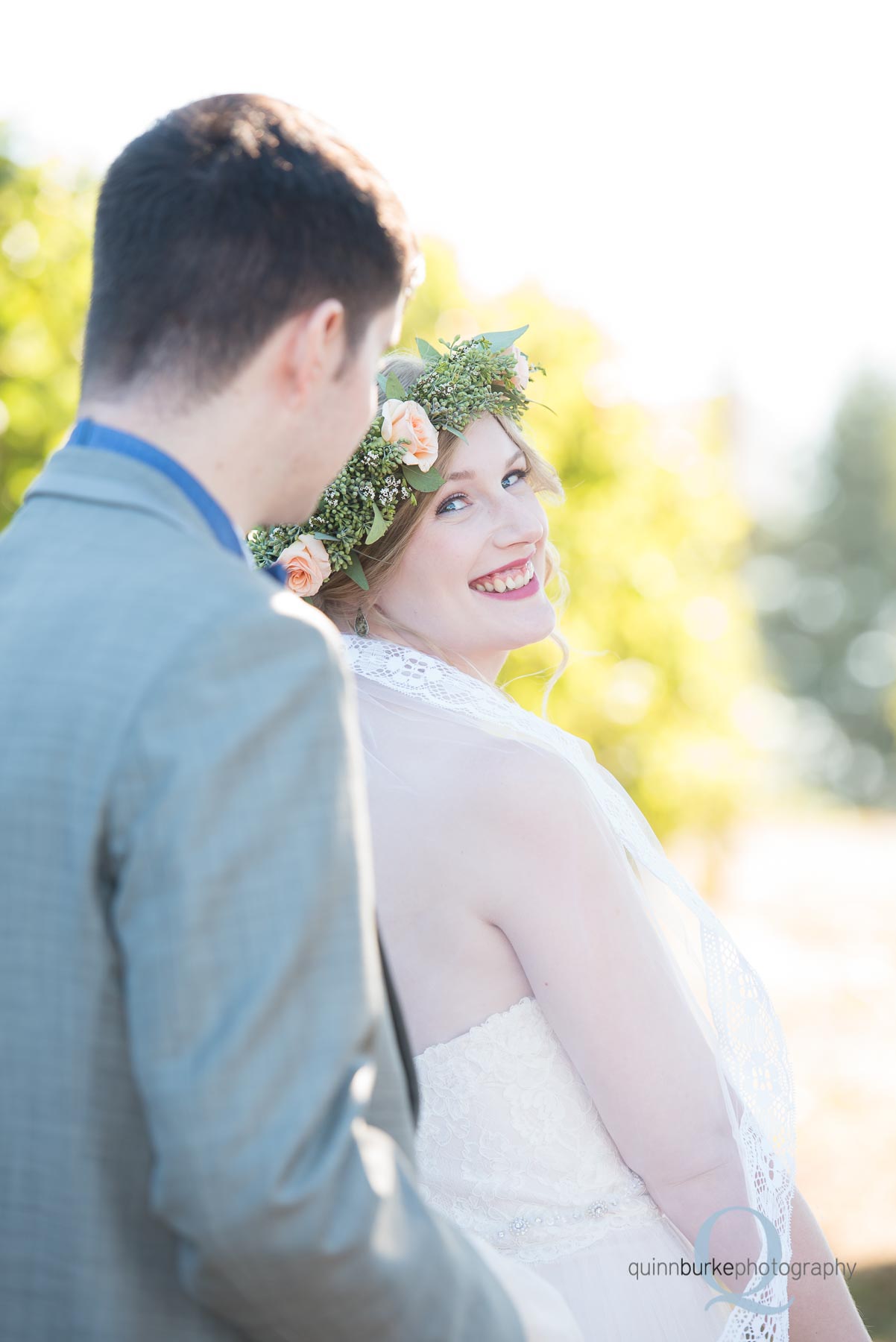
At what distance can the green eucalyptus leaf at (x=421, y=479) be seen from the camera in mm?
2824

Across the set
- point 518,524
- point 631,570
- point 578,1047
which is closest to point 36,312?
point 518,524

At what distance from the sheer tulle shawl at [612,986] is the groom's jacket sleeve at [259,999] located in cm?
94

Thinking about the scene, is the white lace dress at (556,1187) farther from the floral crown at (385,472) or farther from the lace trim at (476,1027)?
the floral crown at (385,472)

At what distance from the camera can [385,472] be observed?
280 cm

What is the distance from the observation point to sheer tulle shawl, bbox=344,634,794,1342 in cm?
212

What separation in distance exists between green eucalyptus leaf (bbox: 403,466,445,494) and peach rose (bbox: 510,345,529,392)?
402 mm

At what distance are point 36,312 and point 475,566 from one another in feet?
10.8

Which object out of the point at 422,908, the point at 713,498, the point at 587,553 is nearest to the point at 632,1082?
the point at 422,908

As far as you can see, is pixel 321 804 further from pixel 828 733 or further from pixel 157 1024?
pixel 828 733

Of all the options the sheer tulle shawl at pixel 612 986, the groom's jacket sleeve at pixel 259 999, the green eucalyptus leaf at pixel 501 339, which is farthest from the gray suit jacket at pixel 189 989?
the green eucalyptus leaf at pixel 501 339

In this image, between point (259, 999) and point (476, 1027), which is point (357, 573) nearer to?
point (476, 1027)

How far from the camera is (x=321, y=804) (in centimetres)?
118

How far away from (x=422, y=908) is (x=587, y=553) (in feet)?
16.9

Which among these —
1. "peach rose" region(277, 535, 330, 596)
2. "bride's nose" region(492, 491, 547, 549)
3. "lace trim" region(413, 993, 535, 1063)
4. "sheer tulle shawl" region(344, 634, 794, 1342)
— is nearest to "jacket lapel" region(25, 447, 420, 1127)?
"sheer tulle shawl" region(344, 634, 794, 1342)
